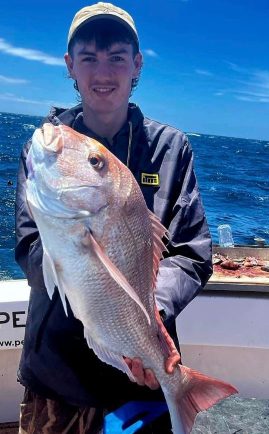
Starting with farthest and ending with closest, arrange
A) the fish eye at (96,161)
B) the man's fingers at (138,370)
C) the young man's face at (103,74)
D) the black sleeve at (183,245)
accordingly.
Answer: the young man's face at (103,74) → the black sleeve at (183,245) → the man's fingers at (138,370) → the fish eye at (96,161)

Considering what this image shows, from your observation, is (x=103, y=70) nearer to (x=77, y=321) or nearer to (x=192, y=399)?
(x=77, y=321)

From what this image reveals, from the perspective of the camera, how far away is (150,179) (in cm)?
266

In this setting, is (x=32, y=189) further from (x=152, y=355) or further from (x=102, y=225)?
(x=152, y=355)

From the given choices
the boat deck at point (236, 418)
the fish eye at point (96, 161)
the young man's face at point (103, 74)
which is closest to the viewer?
the fish eye at point (96, 161)

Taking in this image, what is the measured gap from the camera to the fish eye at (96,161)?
193cm

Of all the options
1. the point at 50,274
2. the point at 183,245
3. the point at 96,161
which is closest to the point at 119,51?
the point at 96,161

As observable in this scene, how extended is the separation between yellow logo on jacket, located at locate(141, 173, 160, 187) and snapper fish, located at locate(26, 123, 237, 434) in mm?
576

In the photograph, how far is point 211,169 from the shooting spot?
31.6 metres

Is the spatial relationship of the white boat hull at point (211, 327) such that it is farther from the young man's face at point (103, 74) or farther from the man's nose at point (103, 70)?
the man's nose at point (103, 70)

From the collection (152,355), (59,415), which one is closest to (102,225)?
(152,355)

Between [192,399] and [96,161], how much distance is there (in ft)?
3.60

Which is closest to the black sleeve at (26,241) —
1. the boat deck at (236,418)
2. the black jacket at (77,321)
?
the black jacket at (77,321)

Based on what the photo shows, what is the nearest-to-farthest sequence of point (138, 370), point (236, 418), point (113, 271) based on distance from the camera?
point (113, 271)
point (138, 370)
point (236, 418)

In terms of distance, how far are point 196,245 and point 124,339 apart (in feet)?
2.18
